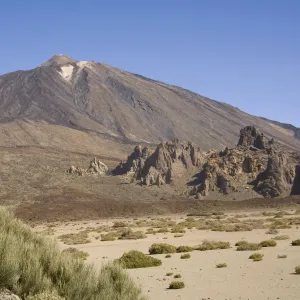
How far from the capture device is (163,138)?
17125 centimetres

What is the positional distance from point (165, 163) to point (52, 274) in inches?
2543

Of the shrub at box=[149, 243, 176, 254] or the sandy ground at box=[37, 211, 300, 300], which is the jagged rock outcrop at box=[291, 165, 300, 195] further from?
the shrub at box=[149, 243, 176, 254]

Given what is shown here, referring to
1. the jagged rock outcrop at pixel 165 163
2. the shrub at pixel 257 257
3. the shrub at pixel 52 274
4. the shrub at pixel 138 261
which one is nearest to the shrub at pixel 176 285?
the shrub at pixel 138 261

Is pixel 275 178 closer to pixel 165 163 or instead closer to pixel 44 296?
pixel 165 163

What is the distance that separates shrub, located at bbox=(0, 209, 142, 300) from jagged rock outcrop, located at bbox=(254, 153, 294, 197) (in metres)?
55.2

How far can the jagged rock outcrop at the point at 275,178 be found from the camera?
197 feet

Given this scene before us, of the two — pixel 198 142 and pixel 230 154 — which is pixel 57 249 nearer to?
pixel 230 154

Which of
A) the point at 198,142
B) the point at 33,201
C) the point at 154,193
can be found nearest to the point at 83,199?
the point at 33,201

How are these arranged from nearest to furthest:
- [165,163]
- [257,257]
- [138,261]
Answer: [257,257]
[138,261]
[165,163]

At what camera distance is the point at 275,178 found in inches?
2381

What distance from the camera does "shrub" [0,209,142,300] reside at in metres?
5.88

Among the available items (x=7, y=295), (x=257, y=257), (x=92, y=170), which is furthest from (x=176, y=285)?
(x=92, y=170)

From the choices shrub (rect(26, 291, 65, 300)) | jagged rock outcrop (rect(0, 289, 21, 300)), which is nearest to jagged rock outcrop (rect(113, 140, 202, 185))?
jagged rock outcrop (rect(0, 289, 21, 300))

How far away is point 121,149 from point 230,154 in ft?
211
